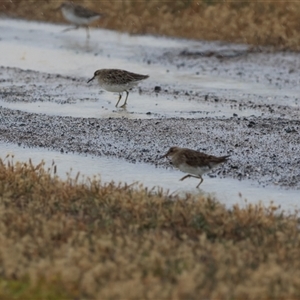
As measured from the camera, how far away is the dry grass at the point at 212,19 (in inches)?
901

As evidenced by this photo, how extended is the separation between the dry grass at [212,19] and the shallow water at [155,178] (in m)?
11.0

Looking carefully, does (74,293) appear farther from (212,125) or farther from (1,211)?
(212,125)

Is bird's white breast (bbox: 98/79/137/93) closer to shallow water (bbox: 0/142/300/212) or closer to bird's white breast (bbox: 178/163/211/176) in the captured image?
shallow water (bbox: 0/142/300/212)

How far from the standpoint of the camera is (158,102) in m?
16.2

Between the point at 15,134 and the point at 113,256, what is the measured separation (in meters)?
5.91

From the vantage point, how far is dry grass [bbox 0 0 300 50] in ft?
75.1

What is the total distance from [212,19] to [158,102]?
879cm

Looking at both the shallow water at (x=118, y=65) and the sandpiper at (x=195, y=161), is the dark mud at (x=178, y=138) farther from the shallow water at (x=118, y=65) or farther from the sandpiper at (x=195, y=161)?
the shallow water at (x=118, y=65)

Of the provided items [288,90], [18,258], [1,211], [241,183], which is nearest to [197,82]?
[288,90]

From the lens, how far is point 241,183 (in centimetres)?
1095

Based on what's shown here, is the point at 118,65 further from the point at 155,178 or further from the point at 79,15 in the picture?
the point at 155,178

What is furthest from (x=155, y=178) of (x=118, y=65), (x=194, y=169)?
(x=118, y=65)

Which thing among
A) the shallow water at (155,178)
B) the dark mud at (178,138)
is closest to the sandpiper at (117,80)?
the dark mud at (178,138)

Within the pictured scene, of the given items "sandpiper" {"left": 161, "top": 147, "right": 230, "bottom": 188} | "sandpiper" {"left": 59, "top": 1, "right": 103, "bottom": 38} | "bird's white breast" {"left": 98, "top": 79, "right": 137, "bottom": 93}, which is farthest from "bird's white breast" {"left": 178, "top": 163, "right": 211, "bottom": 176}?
"sandpiper" {"left": 59, "top": 1, "right": 103, "bottom": 38}
